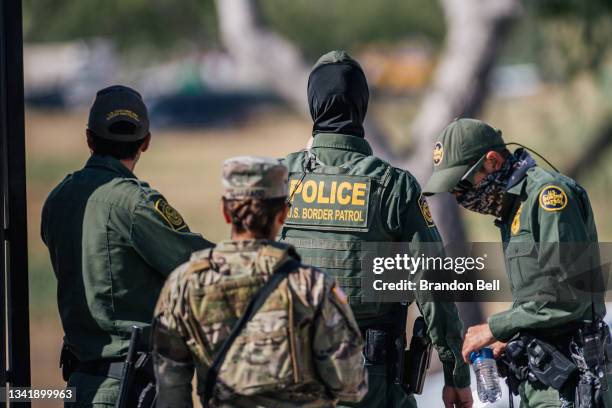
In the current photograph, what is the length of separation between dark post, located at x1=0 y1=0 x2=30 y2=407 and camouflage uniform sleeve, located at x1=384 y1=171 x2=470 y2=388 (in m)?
1.34

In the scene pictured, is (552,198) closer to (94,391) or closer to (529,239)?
(529,239)

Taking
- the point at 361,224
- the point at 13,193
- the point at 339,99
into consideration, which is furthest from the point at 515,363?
the point at 13,193

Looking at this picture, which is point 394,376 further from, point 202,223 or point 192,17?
point 202,223

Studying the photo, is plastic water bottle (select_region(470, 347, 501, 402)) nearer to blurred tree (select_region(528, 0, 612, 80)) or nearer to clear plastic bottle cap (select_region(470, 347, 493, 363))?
clear plastic bottle cap (select_region(470, 347, 493, 363))

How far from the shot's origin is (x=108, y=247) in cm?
336

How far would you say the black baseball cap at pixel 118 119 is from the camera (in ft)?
11.5

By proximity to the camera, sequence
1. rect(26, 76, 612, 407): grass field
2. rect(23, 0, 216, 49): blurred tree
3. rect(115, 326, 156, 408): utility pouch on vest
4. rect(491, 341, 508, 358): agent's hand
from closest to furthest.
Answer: rect(115, 326, 156, 408): utility pouch on vest < rect(491, 341, 508, 358): agent's hand < rect(26, 76, 612, 407): grass field < rect(23, 0, 216, 49): blurred tree

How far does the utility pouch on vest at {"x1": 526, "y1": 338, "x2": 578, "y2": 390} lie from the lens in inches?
132

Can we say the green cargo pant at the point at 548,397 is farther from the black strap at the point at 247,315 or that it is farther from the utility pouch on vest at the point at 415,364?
the black strap at the point at 247,315

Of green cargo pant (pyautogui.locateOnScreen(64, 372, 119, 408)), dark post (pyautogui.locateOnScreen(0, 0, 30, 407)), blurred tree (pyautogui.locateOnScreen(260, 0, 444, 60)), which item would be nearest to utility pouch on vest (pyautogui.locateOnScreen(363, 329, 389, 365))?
green cargo pant (pyautogui.locateOnScreen(64, 372, 119, 408))

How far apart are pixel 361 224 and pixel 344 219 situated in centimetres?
6

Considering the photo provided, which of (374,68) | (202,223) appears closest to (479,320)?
(202,223)

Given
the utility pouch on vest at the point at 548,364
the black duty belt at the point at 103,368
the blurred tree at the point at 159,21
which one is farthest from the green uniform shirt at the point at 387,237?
the blurred tree at the point at 159,21

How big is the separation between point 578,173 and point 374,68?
65.7 feet
